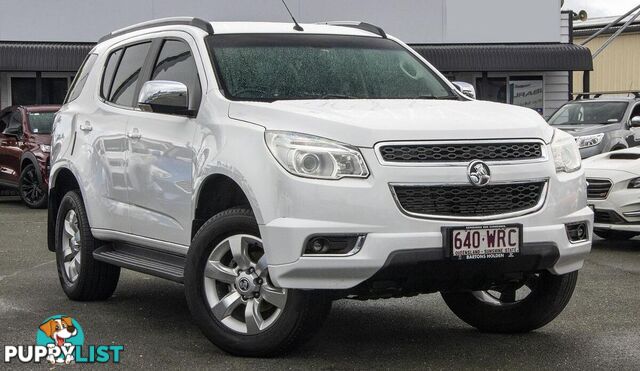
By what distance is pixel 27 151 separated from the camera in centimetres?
1823

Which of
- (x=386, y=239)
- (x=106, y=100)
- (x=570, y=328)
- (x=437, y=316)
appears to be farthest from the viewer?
(x=106, y=100)

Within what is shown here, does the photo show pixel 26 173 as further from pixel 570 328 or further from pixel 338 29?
Answer: pixel 570 328

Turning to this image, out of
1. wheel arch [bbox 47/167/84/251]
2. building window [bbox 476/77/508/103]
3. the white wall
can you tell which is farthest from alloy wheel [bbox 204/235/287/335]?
building window [bbox 476/77/508/103]

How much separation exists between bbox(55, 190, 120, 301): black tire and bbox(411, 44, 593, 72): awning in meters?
21.0

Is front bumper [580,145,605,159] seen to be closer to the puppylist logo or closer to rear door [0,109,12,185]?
rear door [0,109,12,185]

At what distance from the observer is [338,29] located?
7.41 metres

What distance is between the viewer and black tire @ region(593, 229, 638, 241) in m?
11.7

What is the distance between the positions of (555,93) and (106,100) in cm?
2431

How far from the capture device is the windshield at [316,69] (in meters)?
6.50

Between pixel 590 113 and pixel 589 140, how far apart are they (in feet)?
4.31

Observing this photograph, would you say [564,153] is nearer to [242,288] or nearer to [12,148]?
[242,288]

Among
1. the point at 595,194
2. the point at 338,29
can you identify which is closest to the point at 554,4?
the point at 595,194

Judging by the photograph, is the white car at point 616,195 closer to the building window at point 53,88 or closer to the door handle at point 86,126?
the door handle at point 86,126

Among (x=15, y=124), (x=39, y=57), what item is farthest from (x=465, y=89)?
(x=39, y=57)
